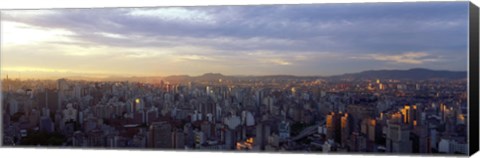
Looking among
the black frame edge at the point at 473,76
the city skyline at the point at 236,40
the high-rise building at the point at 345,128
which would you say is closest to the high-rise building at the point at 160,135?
the city skyline at the point at 236,40

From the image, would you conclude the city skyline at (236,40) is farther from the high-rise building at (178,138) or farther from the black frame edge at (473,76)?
the high-rise building at (178,138)

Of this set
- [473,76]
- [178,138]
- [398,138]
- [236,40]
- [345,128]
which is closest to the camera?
[473,76]

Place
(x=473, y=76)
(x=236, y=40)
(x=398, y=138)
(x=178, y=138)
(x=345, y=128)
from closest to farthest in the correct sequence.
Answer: (x=473, y=76) < (x=398, y=138) < (x=345, y=128) < (x=236, y=40) < (x=178, y=138)

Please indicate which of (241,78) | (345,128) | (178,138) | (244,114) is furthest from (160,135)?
(345,128)

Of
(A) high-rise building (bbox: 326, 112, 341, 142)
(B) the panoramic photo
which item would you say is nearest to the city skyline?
(B) the panoramic photo

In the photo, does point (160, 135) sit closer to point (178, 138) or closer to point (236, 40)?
point (178, 138)

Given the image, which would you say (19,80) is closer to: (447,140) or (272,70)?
(272,70)

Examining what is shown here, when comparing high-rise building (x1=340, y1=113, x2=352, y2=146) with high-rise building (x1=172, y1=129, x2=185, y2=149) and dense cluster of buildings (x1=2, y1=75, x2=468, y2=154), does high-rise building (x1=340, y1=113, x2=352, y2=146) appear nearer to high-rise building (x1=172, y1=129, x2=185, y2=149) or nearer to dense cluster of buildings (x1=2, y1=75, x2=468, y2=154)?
dense cluster of buildings (x1=2, y1=75, x2=468, y2=154)
